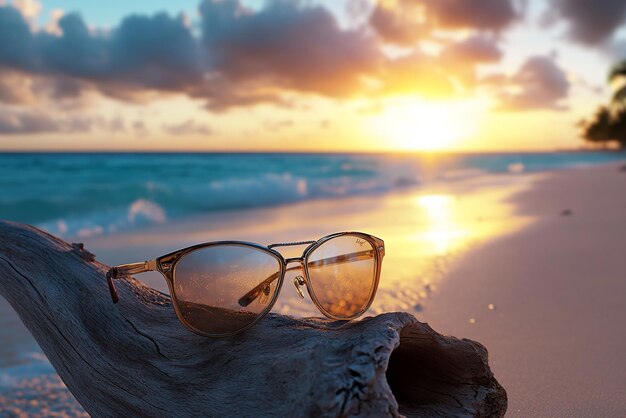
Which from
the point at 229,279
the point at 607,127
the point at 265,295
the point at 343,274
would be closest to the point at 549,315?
the point at 343,274

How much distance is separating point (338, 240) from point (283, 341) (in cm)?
47

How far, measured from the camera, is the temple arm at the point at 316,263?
5.78 feet

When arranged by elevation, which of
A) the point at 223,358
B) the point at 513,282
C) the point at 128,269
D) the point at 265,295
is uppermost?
the point at 128,269

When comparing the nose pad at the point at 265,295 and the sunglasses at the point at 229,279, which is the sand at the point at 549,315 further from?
the nose pad at the point at 265,295

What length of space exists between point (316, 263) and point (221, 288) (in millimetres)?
386

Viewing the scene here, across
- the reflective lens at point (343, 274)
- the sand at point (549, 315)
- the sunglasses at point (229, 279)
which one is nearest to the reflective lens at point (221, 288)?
the sunglasses at point (229, 279)

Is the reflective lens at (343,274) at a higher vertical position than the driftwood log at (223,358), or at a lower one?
higher

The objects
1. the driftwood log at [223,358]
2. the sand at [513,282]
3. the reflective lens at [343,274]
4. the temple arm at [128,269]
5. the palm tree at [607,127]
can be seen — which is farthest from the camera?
the palm tree at [607,127]

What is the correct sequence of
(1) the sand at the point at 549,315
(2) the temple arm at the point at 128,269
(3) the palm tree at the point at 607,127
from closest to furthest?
(2) the temple arm at the point at 128,269 → (1) the sand at the point at 549,315 → (3) the palm tree at the point at 607,127

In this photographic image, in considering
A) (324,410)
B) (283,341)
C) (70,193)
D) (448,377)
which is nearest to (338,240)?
(283,341)

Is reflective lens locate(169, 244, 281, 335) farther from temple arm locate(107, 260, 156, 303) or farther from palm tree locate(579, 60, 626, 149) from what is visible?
palm tree locate(579, 60, 626, 149)

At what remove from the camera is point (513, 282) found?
13.7ft

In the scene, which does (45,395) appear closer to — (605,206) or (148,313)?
(148,313)

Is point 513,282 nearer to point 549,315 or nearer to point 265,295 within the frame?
point 549,315
